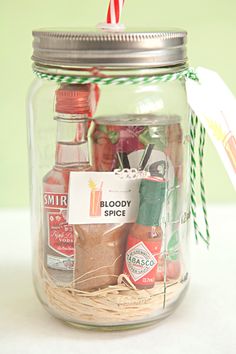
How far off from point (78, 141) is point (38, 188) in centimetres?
12

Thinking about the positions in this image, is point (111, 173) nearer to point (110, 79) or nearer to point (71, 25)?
point (110, 79)

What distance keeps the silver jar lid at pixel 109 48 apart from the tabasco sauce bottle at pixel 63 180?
41 mm

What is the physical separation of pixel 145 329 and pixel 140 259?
4.1 inches

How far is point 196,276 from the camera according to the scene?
100cm

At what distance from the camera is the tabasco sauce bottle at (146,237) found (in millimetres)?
770

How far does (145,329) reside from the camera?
2.74 ft

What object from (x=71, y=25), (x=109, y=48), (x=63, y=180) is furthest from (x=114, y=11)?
(x=71, y=25)

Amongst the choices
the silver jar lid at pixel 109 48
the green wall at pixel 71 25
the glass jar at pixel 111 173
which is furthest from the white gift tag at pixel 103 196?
the green wall at pixel 71 25

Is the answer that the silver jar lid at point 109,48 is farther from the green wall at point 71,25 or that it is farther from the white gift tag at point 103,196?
the green wall at point 71,25

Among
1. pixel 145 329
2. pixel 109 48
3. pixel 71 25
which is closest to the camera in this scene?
pixel 109 48
